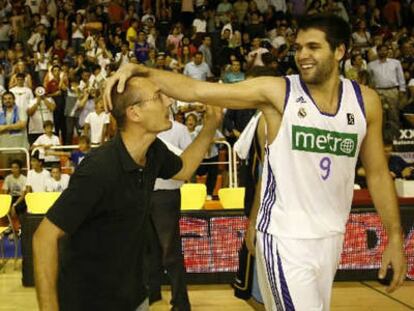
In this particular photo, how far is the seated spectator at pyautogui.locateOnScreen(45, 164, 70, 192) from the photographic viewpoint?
11484 millimetres

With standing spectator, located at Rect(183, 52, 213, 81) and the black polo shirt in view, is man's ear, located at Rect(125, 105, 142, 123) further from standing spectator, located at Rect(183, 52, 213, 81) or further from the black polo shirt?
standing spectator, located at Rect(183, 52, 213, 81)

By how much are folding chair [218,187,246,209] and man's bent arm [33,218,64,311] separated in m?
6.17

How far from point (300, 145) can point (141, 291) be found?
111 centimetres

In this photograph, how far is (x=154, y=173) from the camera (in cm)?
377

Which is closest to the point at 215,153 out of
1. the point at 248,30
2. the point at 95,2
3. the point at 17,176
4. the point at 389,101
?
the point at 17,176

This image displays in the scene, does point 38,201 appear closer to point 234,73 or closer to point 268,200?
point 268,200

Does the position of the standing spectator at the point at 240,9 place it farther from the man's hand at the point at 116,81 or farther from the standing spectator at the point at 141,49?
the man's hand at the point at 116,81

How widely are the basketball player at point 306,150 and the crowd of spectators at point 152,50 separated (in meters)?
8.30

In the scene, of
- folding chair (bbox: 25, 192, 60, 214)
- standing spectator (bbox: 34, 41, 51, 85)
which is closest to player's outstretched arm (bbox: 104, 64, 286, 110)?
folding chair (bbox: 25, 192, 60, 214)

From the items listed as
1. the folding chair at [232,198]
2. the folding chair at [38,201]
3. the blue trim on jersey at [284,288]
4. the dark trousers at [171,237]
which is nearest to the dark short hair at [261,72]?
the blue trim on jersey at [284,288]

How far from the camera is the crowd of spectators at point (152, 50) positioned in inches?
559

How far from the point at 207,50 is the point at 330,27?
1347cm

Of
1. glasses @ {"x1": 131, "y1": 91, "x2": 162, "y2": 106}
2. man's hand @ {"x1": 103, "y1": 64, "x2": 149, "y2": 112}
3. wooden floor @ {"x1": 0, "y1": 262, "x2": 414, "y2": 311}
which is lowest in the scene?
wooden floor @ {"x1": 0, "y1": 262, "x2": 414, "y2": 311}

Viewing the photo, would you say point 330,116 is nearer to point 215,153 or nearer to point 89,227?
point 89,227
